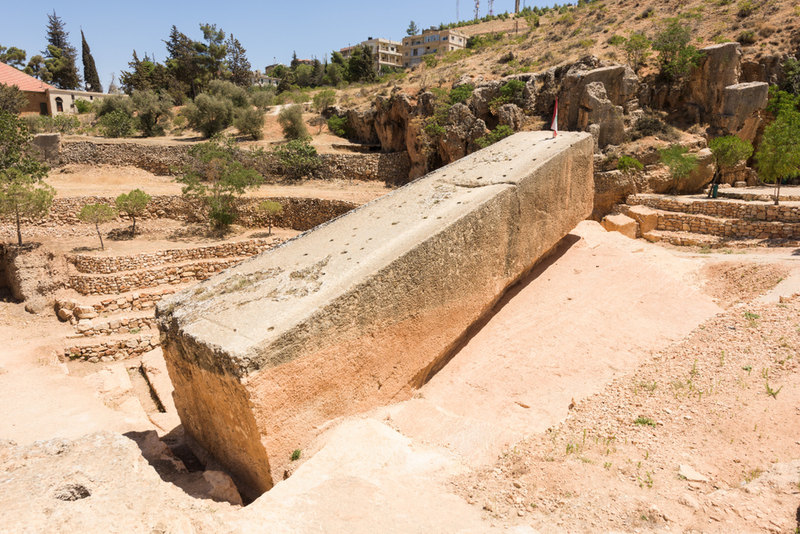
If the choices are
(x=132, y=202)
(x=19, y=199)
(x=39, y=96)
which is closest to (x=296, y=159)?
(x=132, y=202)

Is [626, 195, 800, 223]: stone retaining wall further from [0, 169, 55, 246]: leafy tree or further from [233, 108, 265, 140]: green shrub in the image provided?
[233, 108, 265, 140]: green shrub

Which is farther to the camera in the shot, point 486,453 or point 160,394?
point 160,394

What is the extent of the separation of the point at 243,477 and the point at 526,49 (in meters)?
30.6

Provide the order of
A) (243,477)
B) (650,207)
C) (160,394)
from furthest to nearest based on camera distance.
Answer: (650,207)
(160,394)
(243,477)

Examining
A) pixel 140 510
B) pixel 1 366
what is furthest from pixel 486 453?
pixel 1 366

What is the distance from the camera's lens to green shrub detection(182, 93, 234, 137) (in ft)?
89.9

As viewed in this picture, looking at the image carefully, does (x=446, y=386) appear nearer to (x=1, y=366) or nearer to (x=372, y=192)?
(x=1, y=366)

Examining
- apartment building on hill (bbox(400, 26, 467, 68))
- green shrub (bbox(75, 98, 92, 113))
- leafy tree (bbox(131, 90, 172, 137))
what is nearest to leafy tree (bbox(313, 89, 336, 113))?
leafy tree (bbox(131, 90, 172, 137))

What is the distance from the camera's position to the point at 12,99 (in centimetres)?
2977

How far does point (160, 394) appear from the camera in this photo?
8.65 meters

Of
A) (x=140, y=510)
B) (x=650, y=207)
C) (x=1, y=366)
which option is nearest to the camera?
(x=140, y=510)

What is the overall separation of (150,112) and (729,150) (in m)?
30.2

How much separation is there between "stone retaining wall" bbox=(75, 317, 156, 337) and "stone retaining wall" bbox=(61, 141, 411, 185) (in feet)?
39.8

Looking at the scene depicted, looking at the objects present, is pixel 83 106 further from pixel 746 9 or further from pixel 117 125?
pixel 746 9
